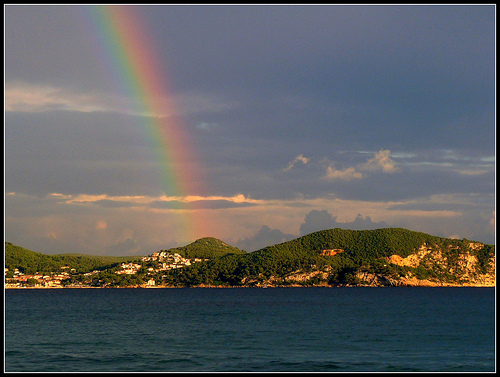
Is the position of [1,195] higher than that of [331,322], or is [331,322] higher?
[1,195]

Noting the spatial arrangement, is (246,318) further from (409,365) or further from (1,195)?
(1,195)

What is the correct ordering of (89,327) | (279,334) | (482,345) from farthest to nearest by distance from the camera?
(89,327)
(279,334)
(482,345)

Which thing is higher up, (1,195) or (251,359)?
(1,195)

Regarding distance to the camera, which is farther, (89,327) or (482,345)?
(89,327)

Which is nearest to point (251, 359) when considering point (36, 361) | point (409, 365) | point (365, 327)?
point (409, 365)

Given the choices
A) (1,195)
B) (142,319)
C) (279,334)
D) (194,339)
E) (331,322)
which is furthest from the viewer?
(142,319)

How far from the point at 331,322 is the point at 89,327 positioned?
1451 inches

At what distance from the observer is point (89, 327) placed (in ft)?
242

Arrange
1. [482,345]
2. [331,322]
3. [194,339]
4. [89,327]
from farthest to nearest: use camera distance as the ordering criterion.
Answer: [331,322] → [89,327] → [194,339] → [482,345]

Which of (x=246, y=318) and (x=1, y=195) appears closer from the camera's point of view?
(x=1, y=195)

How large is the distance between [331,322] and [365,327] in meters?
8.36

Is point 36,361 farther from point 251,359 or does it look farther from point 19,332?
point 19,332

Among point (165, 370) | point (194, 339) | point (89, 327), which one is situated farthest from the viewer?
point (89, 327)

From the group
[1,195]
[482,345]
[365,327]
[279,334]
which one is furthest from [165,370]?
[365,327]
